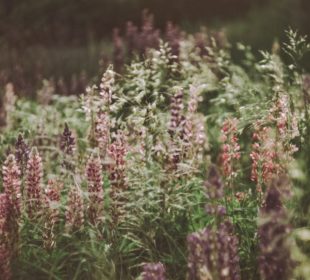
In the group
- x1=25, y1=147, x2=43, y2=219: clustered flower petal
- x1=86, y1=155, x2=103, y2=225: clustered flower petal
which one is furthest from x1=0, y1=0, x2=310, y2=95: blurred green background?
x1=86, y1=155, x2=103, y2=225: clustered flower petal

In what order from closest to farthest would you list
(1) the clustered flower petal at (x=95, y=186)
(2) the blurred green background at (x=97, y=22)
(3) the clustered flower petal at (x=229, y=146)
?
(1) the clustered flower petal at (x=95, y=186)
(3) the clustered flower petal at (x=229, y=146)
(2) the blurred green background at (x=97, y=22)

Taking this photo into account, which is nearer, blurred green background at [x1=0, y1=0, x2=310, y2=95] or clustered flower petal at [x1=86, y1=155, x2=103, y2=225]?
clustered flower petal at [x1=86, y1=155, x2=103, y2=225]

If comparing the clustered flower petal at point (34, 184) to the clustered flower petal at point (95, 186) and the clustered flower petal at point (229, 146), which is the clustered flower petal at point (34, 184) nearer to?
the clustered flower petal at point (95, 186)

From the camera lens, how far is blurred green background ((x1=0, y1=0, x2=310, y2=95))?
1071cm

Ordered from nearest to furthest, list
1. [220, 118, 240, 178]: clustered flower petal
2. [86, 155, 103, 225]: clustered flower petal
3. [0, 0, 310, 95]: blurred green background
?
[86, 155, 103, 225]: clustered flower petal < [220, 118, 240, 178]: clustered flower petal < [0, 0, 310, 95]: blurred green background

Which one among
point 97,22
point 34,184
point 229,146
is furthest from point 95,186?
point 97,22

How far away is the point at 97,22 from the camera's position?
1684 centimetres

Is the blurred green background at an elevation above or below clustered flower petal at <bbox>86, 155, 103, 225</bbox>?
above

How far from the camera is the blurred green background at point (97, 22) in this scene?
1071 centimetres

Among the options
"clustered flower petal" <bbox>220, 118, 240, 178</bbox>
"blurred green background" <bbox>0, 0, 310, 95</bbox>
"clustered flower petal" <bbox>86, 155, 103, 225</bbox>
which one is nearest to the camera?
"clustered flower petal" <bbox>86, 155, 103, 225</bbox>

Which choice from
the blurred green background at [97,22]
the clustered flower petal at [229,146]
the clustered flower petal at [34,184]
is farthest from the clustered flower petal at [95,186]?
the blurred green background at [97,22]

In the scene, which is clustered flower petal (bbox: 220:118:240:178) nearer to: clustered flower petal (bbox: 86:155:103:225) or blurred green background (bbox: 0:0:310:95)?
clustered flower petal (bbox: 86:155:103:225)

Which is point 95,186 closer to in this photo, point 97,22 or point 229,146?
point 229,146

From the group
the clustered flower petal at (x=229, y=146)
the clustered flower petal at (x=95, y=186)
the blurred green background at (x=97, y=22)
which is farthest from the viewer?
the blurred green background at (x=97, y=22)
